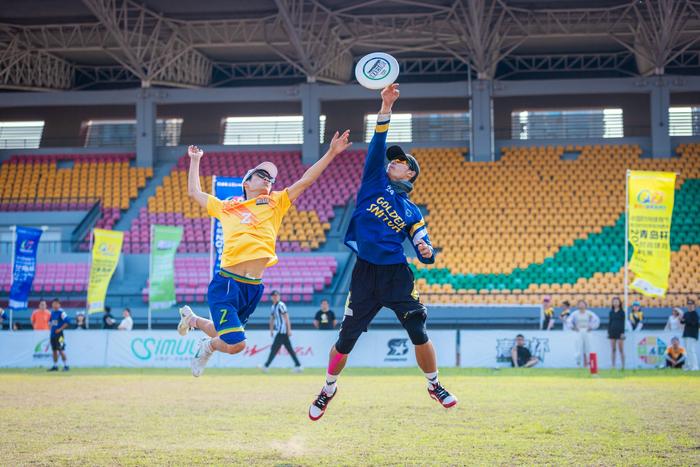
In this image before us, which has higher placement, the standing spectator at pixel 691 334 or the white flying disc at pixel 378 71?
the white flying disc at pixel 378 71

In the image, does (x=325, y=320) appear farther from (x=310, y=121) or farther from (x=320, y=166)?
(x=310, y=121)

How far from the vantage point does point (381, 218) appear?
320 inches

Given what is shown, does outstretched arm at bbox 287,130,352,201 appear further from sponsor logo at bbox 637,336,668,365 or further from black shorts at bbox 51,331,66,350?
sponsor logo at bbox 637,336,668,365

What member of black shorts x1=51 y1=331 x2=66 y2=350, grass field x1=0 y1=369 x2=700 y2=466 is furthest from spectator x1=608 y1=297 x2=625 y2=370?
black shorts x1=51 y1=331 x2=66 y2=350

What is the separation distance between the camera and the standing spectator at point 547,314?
85.0 feet

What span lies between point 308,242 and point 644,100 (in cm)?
1791

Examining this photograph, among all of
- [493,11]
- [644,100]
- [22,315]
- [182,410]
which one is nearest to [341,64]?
[493,11]

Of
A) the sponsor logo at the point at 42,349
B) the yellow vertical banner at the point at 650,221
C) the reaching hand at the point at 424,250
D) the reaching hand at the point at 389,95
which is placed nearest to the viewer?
the reaching hand at the point at 424,250

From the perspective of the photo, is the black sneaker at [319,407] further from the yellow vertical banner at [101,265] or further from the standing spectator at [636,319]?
the standing spectator at [636,319]

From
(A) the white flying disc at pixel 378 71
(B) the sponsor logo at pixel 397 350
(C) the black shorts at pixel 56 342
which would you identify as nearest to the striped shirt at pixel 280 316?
(B) the sponsor logo at pixel 397 350

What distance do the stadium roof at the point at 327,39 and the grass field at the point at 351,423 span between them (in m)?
18.7

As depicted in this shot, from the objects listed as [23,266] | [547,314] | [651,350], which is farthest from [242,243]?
[547,314]

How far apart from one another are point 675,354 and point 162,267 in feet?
46.0

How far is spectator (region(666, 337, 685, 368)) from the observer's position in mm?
22734
